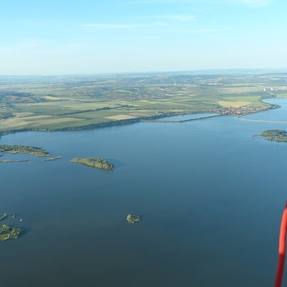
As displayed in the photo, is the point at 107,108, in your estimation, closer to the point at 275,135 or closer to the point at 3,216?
the point at 275,135

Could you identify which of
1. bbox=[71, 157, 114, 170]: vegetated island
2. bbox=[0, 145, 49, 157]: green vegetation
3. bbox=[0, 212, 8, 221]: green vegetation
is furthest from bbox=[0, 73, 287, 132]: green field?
bbox=[0, 212, 8, 221]: green vegetation

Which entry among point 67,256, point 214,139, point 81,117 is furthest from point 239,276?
point 81,117

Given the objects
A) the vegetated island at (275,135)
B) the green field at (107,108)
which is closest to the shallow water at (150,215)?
the vegetated island at (275,135)

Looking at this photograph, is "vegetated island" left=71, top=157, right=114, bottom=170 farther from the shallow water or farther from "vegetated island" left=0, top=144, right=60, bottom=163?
"vegetated island" left=0, top=144, right=60, bottom=163

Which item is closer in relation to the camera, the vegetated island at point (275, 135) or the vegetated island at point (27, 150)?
the vegetated island at point (27, 150)

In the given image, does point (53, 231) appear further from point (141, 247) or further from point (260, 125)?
point (260, 125)

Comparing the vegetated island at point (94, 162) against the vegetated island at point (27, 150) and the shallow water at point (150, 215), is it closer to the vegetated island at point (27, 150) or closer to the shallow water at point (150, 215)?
the shallow water at point (150, 215)

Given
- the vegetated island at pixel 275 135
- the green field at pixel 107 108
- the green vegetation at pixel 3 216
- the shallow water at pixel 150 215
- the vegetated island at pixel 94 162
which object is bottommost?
the green field at pixel 107 108
